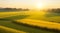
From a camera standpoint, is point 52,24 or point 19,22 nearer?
point 52,24

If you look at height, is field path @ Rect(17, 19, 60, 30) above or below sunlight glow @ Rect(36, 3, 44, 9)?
below

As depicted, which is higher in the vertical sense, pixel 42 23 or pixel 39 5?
pixel 39 5

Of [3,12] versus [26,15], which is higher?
[3,12]

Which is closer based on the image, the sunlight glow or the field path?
the field path

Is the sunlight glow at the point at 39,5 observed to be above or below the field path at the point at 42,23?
above

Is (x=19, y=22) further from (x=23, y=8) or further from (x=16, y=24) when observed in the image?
(x=23, y=8)

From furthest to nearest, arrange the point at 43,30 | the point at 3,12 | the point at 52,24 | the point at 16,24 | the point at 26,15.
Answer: the point at 3,12 < the point at 26,15 < the point at 16,24 < the point at 52,24 < the point at 43,30

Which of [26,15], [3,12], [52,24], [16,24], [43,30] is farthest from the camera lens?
[3,12]

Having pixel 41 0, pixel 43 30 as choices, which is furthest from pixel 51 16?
pixel 43 30

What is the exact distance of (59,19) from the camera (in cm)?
568

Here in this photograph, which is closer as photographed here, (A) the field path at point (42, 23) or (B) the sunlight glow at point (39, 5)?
(A) the field path at point (42, 23)

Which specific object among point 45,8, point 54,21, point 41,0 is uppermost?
point 41,0

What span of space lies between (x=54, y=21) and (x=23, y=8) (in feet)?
6.58

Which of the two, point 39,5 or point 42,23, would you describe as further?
point 39,5
